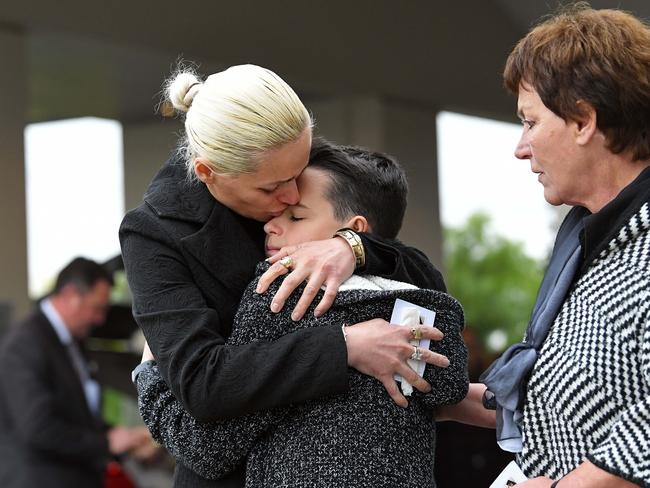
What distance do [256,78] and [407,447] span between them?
67 centimetres

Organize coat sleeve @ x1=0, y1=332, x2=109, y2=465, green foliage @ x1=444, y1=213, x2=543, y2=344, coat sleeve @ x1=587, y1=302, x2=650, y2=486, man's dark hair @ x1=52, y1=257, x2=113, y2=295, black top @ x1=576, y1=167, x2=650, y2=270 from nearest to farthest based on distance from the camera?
coat sleeve @ x1=587, y1=302, x2=650, y2=486, black top @ x1=576, y1=167, x2=650, y2=270, coat sleeve @ x1=0, y1=332, x2=109, y2=465, man's dark hair @ x1=52, y1=257, x2=113, y2=295, green foliage @ x1=444, y1=213, x2=543, y2=344

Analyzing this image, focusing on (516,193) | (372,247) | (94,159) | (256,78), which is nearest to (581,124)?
(372,247)

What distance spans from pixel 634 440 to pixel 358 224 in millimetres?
647

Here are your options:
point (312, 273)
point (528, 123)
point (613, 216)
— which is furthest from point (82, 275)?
point (613, 216)

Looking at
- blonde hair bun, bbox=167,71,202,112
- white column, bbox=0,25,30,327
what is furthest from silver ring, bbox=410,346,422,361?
white column, bbox=0,25,30,327

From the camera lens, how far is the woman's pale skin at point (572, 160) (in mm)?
1863

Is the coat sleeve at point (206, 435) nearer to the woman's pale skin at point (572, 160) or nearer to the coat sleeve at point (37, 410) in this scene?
the woman's pale skin at point (572, 160)

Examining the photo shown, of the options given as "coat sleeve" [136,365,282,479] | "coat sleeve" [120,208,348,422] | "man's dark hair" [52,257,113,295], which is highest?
"coat sleeve" [120,208,348,422]

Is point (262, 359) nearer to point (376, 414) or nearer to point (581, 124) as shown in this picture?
point (376, 414)

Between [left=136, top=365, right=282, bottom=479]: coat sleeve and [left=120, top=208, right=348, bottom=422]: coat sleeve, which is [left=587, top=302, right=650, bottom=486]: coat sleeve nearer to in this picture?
[left=120, top=208, right=348, bottom=422]: coat sleeve

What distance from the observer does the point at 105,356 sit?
8.16 m

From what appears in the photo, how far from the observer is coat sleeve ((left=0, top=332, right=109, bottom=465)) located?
18.4 ft

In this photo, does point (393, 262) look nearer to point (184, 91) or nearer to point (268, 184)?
point (268, 184)

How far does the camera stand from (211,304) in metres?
2.01
